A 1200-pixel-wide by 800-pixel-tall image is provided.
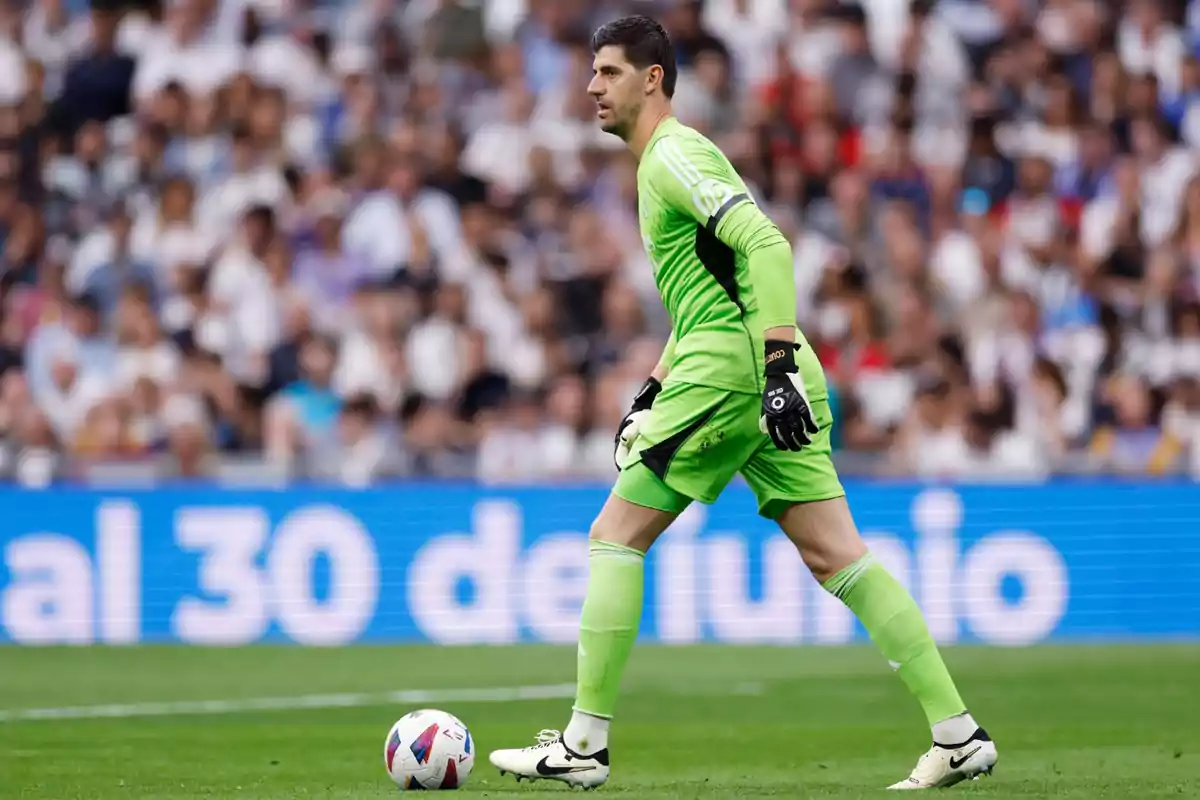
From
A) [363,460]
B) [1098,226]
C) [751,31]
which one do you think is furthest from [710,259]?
[751,31]

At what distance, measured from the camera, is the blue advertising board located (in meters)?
15.3

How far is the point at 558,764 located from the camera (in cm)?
689

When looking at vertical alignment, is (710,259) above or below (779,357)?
above

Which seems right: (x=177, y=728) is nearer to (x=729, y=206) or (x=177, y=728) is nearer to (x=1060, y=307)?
(x=729, y=206)

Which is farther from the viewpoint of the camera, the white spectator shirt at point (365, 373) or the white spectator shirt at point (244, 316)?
the white spectator shirt at point (244, 316)

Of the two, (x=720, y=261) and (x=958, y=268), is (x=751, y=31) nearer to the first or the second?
(x=958, y=268)

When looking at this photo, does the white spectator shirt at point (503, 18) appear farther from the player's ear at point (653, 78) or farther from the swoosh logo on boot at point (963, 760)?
the swoosh logo on boot at point (963, 760)

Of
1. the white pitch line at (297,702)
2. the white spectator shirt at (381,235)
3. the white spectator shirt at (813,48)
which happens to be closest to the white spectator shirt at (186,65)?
the white spectator shirt at (381,235)

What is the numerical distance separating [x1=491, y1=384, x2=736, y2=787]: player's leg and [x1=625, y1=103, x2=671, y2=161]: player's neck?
0.82 meters

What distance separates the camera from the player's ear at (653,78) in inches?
280

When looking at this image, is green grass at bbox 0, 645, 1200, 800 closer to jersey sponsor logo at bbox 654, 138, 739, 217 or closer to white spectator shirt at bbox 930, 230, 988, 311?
jersey sponsor logo at bbox 654, 138, 739, 217

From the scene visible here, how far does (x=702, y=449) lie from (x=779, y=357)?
0.49 metres

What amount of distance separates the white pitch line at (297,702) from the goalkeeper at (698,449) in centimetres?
413

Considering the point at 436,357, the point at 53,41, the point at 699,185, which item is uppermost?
the point at 53,41
